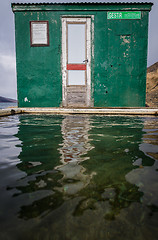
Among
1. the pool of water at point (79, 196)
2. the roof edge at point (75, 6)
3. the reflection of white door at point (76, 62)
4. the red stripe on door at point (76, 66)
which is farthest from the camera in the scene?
the red stripe on door at point (76, 66)

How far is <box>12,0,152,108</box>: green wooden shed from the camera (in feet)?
20.9

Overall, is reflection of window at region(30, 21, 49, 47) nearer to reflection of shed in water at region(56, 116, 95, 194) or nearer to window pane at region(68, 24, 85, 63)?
window pane at region(68, 24, 85, 63)

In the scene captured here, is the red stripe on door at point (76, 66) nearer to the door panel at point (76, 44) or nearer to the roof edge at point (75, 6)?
the door panel at point (76, 44)

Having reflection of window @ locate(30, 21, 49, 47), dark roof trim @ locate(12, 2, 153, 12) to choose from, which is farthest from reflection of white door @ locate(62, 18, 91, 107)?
reflection of window @ locate(30, 21, 49, 47)

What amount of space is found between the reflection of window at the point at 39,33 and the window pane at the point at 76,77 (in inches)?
62.6

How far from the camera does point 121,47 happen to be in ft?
21.3

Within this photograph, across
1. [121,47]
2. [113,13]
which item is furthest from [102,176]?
[113,13]

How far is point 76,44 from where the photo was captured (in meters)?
6.60

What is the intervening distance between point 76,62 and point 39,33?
1.93 meters

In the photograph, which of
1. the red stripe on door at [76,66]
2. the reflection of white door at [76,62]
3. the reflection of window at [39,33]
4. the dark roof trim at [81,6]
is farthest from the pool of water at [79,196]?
the dark roof trim at [81,6]

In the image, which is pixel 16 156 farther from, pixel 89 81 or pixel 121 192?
pixel 89 81

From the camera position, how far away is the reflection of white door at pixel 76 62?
6465 millimetres

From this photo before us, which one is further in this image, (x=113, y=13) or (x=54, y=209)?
(x=113, y=13)

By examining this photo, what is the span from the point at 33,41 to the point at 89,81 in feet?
9.36
